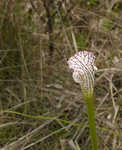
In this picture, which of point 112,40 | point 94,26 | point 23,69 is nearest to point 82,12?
point 94,26

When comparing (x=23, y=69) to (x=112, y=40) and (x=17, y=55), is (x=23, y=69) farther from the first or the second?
(x=112, y=40)

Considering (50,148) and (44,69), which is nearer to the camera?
(50,148)

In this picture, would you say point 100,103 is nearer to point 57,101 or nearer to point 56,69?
point 57,101

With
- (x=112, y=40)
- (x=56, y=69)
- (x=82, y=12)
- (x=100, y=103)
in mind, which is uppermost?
(x=82, y=12)

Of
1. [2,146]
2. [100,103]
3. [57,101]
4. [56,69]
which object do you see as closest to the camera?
[2,146]

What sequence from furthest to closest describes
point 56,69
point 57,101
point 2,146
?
point 56,69 → point 57,101 → point 2,146

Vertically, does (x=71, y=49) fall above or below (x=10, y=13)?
below
